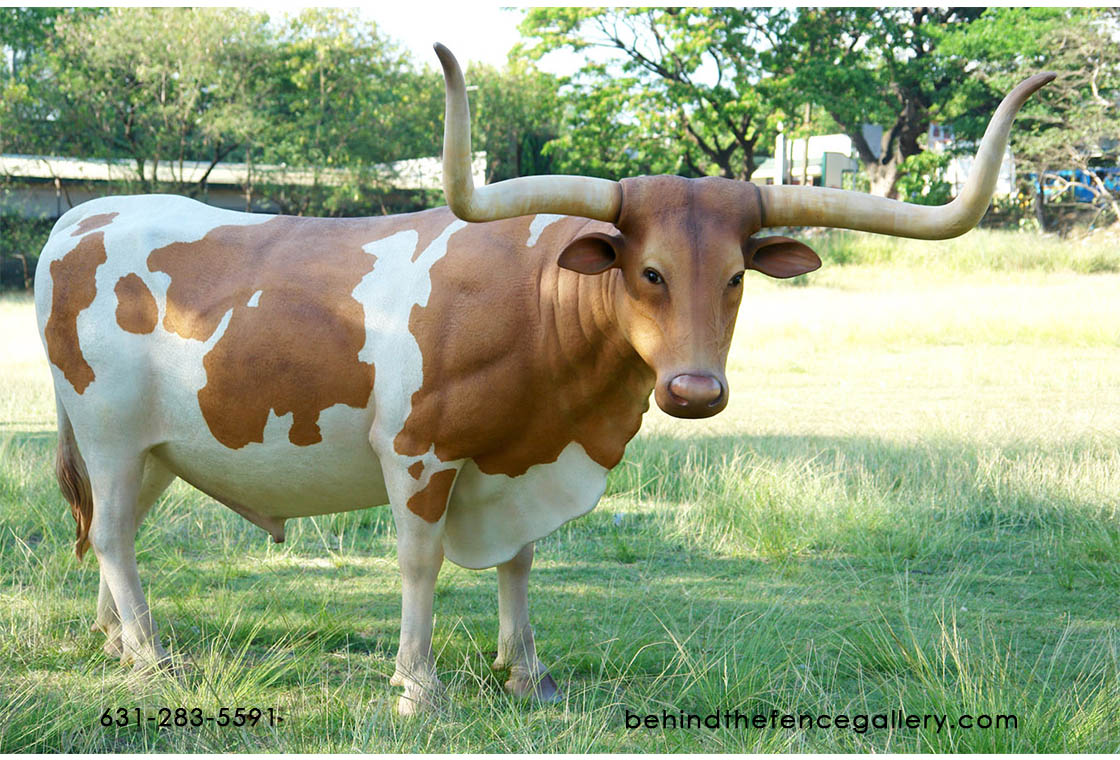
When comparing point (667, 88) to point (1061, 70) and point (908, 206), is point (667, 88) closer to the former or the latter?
point (1061, 70)

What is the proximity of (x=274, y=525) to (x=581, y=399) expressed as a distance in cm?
146

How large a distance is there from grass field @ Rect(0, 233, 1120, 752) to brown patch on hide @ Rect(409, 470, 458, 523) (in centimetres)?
67

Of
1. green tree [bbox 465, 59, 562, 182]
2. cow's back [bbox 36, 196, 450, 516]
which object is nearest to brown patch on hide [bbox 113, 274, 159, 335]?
cow's back [bbox 36, 196, 450, 516]

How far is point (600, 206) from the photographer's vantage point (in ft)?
10.7

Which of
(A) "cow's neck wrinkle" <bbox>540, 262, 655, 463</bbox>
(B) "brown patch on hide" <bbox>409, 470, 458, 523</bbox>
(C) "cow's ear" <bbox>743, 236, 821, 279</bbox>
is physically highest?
(C) "cow's ear" <bbox>743, 236, 821, 279</bbox>

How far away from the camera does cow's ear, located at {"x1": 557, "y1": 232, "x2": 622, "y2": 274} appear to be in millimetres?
3249

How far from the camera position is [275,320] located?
153 inches

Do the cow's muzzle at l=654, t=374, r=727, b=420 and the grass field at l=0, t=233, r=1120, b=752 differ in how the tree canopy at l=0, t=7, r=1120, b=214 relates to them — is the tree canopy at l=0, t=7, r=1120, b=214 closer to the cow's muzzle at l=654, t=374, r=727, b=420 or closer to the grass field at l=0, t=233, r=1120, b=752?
the grass field at l=0, t=233, r=1120, b=752

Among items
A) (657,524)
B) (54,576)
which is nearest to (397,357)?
(54,576)

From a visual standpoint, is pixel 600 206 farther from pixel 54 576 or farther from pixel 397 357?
pixel 54 576

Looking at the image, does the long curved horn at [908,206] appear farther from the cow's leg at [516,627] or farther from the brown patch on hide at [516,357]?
the cow's leg at [516,627]

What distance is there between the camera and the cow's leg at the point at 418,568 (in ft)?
12.3

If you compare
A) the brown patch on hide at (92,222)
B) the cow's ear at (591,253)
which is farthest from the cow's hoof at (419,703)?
the brown patch on hide at (92,222)

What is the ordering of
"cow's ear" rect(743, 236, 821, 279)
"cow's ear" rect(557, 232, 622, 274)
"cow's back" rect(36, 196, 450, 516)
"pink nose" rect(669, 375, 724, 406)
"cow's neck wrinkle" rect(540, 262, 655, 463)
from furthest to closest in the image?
1. "cow's back" rect(36, 196, 450, 516)
2. "cow's neck wrinkle" rect(540, 262, 655, 463)
3. "cow's ear" rect(743, 236, 821, 279)
4. "cow's ear" rect(557, 232, 622, 274)
5. "pink nose" rect(669, 375, 724, 406)
